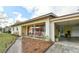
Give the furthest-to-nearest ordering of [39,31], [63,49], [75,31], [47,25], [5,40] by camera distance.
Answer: [75,31] → [39,31] → [47,25] → [5,40] → [63,49]

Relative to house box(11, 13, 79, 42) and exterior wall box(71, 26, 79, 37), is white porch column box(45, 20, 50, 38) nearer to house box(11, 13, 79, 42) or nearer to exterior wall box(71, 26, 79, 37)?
house box(11, 13, 79, 42)

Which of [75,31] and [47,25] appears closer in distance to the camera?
[47,25]

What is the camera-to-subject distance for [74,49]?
835 centimetres

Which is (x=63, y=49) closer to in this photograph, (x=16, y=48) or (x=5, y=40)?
(x=16, y=48)

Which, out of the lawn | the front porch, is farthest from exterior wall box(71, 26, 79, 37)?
the lawn

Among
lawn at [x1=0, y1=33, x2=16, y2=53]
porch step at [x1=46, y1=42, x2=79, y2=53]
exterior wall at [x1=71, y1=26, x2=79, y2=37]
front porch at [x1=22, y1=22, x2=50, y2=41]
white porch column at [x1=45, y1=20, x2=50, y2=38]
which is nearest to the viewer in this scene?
porch step at [x1=46, y1=42, x2=79, y2=53]

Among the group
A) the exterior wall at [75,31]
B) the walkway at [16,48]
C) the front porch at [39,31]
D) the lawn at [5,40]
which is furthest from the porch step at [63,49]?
the exterior wall at [75,31]

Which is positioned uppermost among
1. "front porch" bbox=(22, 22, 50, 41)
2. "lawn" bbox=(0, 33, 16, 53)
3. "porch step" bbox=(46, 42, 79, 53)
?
"front porch" bbox=(22, 22, 50, 41)

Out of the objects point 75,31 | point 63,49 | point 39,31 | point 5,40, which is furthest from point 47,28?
point 75,31

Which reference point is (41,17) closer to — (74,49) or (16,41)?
(16,41)

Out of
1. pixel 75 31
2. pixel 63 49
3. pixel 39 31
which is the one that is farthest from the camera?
pixel 75 31

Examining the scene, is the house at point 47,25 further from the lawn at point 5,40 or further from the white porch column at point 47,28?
the lawn at point 5,40
